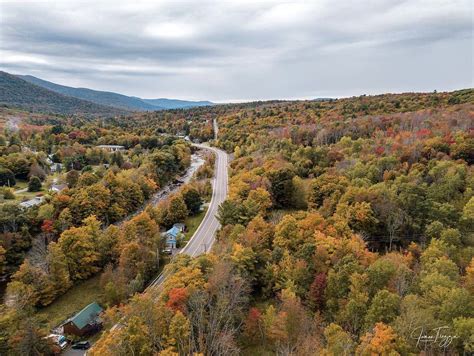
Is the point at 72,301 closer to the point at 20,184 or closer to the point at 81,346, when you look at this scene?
the point at 81,346

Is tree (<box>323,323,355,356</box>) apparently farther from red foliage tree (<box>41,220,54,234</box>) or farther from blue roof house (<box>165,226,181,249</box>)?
red foliage tree (<box>41,220,54,234</box>)

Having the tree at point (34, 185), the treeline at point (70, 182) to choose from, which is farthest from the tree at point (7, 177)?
the tree at point (34, 185)

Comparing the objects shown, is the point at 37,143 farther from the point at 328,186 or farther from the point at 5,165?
the point at 328,186

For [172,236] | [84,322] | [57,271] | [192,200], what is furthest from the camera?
[192,200]

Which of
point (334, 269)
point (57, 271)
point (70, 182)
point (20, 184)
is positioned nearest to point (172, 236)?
→ point (57, 271)

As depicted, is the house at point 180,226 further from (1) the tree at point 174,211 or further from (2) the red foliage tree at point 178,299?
(2) the red foliage tree at point 178,299

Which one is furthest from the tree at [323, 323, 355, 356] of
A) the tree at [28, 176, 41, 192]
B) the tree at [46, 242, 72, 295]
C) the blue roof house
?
the tree at [28, 176, 41, 192]
